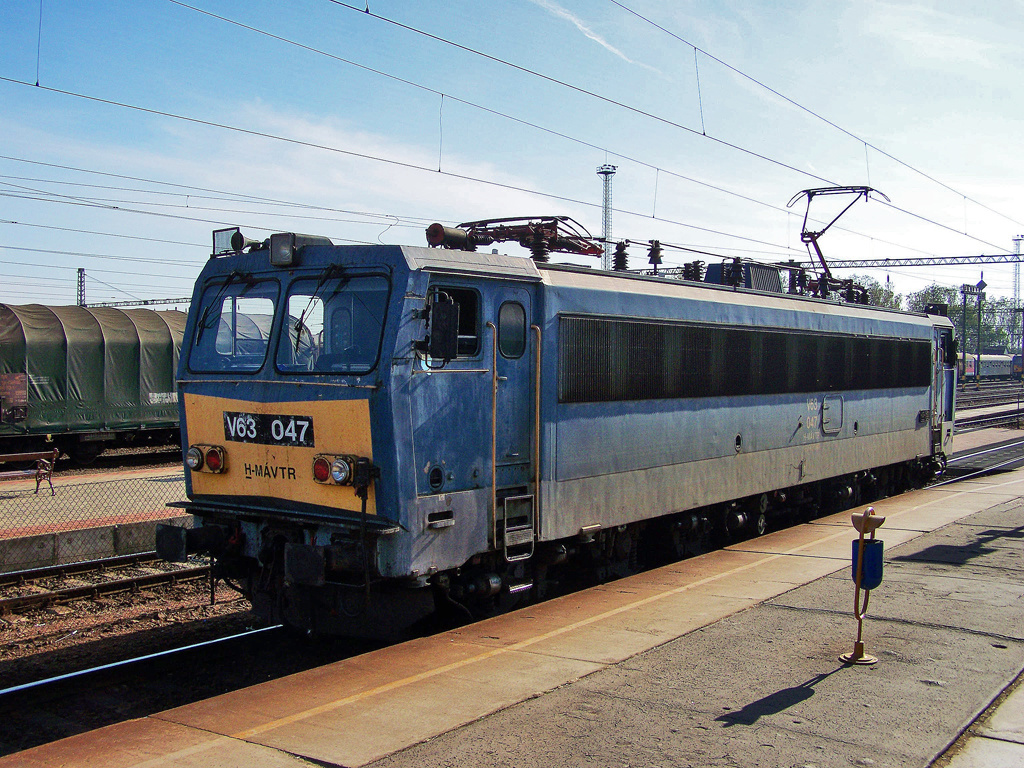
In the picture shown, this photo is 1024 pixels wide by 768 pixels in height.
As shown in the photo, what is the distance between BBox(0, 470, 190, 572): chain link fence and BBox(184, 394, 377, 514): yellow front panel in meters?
4.04

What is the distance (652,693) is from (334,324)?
382cm

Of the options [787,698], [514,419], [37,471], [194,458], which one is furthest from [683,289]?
[37,471]

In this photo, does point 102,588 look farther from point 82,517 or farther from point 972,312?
point 972,312

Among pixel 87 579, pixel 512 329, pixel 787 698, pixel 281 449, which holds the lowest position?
pixel 87 579

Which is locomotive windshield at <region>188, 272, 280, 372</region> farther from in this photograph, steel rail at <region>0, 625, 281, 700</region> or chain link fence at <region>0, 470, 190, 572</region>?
chain link fence at <region>0, 470, 190, 572</region>

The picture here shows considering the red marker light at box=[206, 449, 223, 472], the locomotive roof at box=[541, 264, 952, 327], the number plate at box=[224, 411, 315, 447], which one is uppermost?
the locomotive roof at box=[541, 264, 952, 327]

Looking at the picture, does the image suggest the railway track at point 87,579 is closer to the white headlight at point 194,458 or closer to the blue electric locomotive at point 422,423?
the blue electric locomotive at point 422,423

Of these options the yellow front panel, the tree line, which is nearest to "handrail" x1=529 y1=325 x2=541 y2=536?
the yellow front panel

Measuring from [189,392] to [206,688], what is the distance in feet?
8.54

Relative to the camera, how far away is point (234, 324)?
8.14 meters

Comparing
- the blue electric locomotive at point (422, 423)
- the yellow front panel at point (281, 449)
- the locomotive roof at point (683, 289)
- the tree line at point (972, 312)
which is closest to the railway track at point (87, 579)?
the blue electric locomotive at point (422, 423)

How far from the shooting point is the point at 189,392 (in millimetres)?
8156

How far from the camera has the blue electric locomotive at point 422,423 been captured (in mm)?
7074

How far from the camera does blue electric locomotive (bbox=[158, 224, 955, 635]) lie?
23.2 feet
